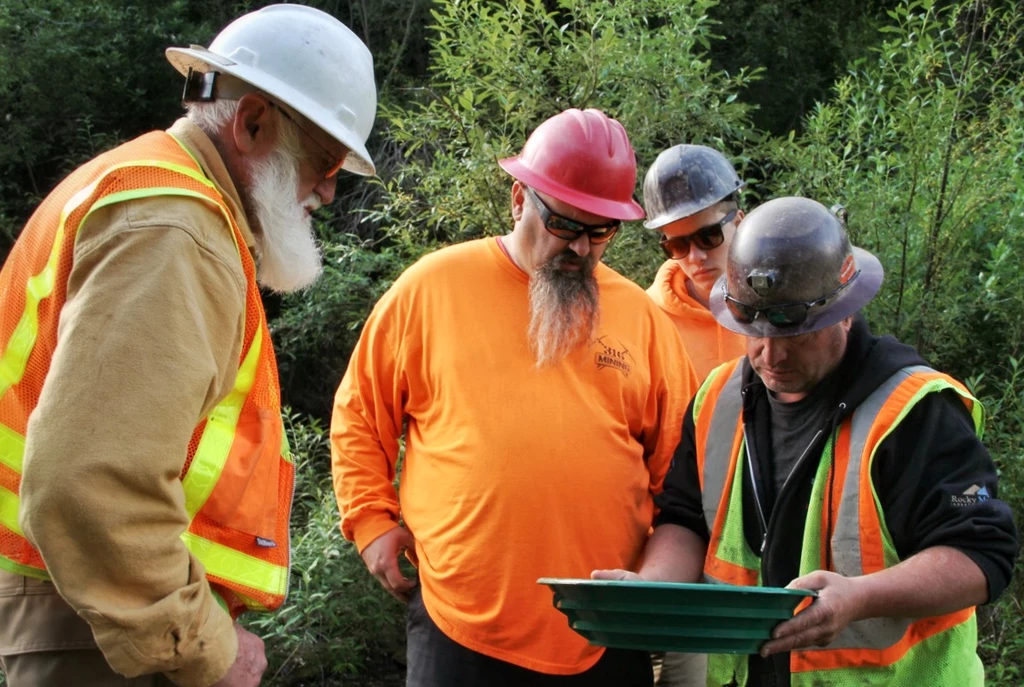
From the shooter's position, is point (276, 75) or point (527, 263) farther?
point (527, 263)

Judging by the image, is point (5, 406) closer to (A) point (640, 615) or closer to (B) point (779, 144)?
(A) point (640, 615)

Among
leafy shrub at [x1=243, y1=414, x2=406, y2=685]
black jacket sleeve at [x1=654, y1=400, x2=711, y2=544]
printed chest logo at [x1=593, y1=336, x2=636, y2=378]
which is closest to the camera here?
black jacket sleeve at [x1=654, y1=400, x2=711, y2=544]

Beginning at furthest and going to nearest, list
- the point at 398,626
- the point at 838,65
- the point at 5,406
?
1. the point at 838,65
2. the point at 398,626
3. the point at 5,406

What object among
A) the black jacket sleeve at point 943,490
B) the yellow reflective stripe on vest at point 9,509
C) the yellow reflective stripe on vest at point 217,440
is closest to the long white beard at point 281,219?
the yellow reflective stripe on vest at point 217,440

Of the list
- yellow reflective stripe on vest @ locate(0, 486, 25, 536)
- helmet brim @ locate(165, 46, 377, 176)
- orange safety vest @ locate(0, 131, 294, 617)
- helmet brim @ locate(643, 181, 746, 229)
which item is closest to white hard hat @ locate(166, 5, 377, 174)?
helmet brim @ locate(165, 46, 377, 176)

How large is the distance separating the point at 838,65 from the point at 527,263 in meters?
8.45

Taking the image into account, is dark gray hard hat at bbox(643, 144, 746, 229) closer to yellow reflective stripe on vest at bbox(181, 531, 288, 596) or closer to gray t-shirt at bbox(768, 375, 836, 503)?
gray t-shirt at bbox(768, 375, 836, 503)

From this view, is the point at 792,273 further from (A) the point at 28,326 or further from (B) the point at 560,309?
(A) the point at 28,326

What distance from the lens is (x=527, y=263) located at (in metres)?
3.79

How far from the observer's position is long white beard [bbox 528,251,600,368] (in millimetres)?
3561

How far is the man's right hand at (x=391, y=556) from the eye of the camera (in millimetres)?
3658

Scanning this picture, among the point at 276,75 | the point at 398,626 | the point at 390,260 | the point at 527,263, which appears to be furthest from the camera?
the point at 390,260

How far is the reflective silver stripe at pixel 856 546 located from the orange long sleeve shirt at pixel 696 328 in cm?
168

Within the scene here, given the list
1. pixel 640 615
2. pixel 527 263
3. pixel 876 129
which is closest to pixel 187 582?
pixel 640 615
